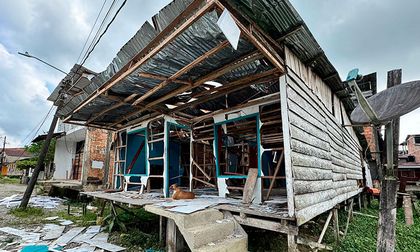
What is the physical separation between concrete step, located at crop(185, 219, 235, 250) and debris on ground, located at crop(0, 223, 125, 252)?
6.74 ft

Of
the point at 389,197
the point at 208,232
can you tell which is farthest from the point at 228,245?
the point at 389,197

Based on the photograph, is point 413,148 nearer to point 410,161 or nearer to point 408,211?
point 410,161

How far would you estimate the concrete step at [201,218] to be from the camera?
3.12 meters

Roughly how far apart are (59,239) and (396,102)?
6158 millimetres

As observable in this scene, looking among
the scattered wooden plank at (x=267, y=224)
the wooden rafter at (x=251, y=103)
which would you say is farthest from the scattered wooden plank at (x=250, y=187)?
A: the wooden rafter at (x=251, y=103)

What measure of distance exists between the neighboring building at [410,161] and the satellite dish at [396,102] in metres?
11.0

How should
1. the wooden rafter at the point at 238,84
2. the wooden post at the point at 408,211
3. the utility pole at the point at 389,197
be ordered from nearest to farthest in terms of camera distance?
the utility pole at the point at 389,197 < the wooden rafter at the point at 238,84 < the wooden post at the point at 408,211

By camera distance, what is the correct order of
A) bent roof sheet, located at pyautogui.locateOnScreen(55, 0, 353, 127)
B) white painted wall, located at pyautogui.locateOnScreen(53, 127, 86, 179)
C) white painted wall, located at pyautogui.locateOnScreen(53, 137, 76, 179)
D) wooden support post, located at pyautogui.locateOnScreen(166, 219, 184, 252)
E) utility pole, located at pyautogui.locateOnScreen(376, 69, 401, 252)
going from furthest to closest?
white painted wall, located at pyautogui.locateOnScreen(53, 137, 76, 179) → white painted wall, located at pyautogui.locateOnScreen(53, 127, 86, 179) → wooden support post, located at pyautogui.locateOnScreen(166, 219, 184, 252) → bent roof sheet, located at pyautogui.locateOnScreen(55, 0, 353, 127) → utility pole, located at pyautogui.locateOnScreen(376, 69, 401, 252)

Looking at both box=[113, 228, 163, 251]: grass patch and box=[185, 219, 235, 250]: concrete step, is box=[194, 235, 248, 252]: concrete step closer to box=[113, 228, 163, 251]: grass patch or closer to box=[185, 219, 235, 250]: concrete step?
box=[185, 219, 235, 250]: concrete step

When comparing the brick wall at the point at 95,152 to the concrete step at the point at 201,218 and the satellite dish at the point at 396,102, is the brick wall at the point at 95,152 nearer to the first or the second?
the concrete step at the point at 201,218

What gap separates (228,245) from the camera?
2.94 meters

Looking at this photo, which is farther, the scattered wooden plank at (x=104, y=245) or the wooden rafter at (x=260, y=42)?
the scattered wooden plank at (x=104, y=245)

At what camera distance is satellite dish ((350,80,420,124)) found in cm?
160

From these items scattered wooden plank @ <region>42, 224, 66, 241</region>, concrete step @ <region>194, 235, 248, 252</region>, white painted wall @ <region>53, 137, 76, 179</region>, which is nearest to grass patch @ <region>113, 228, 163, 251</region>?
scattered wooden plank @ <region>42, 224, 66, 241</region>
